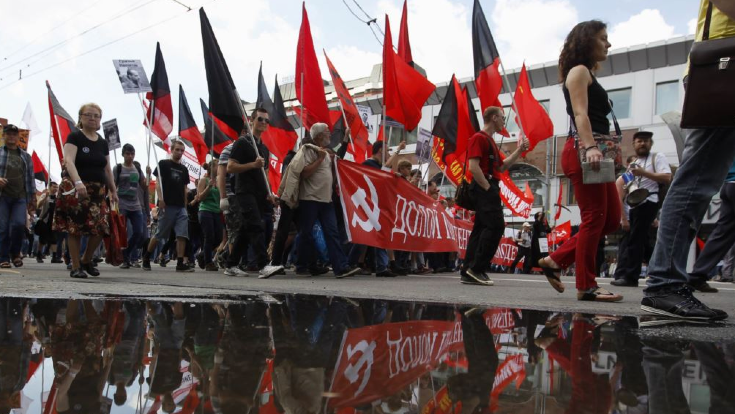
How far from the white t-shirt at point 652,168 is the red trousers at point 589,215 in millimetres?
2719

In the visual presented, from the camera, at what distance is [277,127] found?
1312 cm

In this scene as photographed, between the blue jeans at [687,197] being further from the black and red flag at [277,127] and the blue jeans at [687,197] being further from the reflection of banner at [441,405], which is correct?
the black and red flag at [277,127]

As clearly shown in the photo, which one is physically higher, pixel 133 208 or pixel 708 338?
pixel 133 208

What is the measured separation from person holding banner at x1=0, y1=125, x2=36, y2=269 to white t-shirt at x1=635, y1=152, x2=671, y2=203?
25.2 ft

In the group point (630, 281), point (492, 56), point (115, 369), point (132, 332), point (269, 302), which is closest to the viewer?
point (115, 369)

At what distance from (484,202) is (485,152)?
1.60 feet

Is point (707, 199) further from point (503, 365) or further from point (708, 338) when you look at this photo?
point (503, 365)

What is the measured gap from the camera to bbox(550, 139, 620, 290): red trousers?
3.88m

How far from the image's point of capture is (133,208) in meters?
8.99

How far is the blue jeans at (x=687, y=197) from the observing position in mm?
2902

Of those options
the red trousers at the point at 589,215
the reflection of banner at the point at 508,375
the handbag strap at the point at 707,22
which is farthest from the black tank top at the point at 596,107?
the reflection of banner at the point at 508,375

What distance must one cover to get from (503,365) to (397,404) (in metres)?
0.51

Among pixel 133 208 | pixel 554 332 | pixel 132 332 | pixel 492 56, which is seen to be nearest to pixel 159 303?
pixel 132 332

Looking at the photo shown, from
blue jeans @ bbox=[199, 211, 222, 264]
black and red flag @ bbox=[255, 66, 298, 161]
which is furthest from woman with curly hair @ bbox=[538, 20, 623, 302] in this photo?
black and red flag @ bbox=[255, 66, 298, 161]
